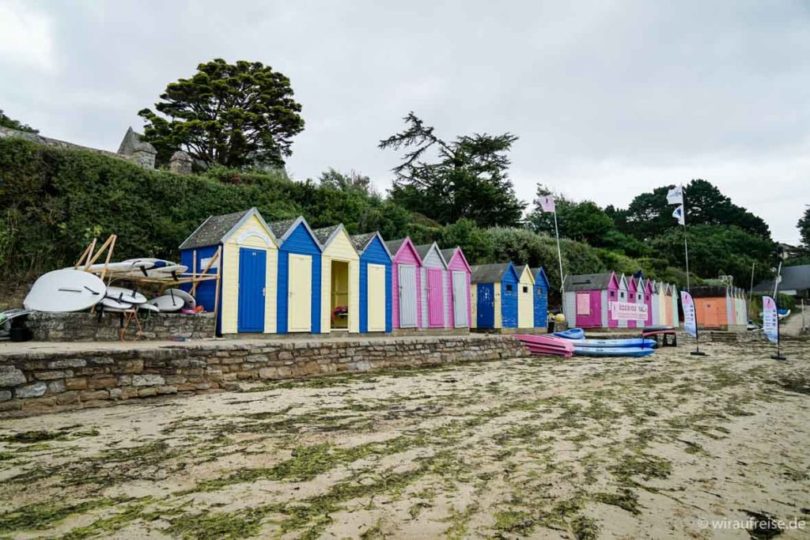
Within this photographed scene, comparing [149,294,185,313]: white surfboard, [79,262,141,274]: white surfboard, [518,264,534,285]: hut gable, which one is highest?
[518,264,534,285]: hut gable

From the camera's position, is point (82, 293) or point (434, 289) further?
point (434, 289)

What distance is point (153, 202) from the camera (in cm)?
1511

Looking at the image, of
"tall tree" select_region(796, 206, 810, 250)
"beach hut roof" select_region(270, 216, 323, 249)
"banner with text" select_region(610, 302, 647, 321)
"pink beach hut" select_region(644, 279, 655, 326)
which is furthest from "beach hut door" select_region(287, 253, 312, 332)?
"tall tree" select_region(796, 206, 810, 250)

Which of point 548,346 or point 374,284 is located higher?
point 374,284

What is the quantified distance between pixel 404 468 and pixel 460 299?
13.7 meters

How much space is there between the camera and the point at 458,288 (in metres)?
18.1

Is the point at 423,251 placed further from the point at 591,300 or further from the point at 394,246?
the point at 591,300

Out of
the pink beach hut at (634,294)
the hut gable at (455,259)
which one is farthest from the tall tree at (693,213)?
the hut gable at (455,259)

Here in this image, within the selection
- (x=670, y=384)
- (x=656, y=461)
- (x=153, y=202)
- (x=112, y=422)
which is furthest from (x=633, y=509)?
(x=153, y=202)

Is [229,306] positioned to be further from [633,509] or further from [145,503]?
[633,509]

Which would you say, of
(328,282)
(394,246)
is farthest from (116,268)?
(394,246)

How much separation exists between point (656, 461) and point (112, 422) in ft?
21.0

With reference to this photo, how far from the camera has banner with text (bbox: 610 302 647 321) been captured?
89.0 feet

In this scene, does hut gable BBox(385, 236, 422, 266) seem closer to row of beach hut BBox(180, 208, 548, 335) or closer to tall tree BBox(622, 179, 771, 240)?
row of beach hut BBox(180, 208, 548, 335)
